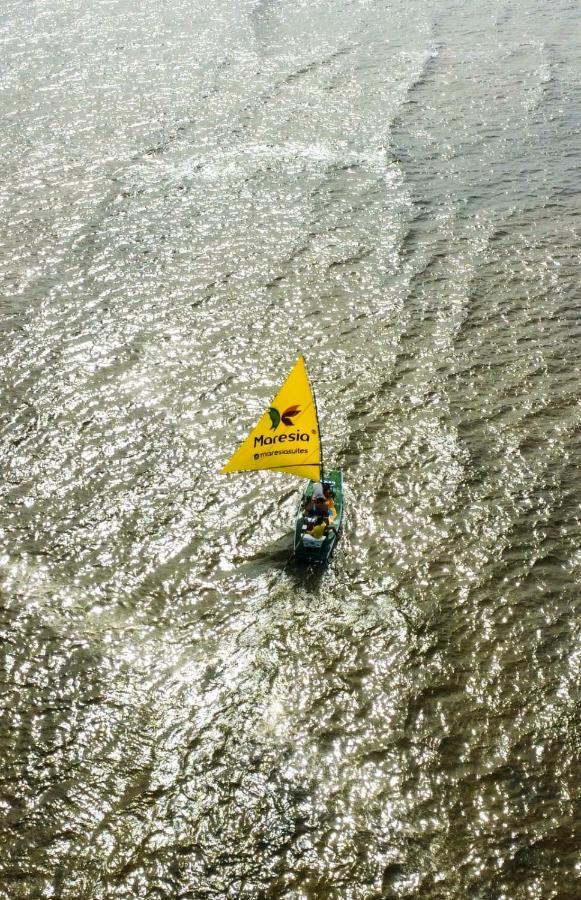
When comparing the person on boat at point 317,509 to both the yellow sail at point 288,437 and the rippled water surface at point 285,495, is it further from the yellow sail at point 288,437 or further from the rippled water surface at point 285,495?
the rippled water surface at point 285,495

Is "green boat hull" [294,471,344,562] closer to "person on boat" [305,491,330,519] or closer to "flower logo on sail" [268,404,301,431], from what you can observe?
"person on boat" [305,491,330,519]

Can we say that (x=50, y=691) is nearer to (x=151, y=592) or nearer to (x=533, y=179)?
(x=151, y=592)

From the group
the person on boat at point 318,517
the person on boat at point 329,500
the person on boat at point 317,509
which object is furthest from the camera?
the person on boat at point 329,500

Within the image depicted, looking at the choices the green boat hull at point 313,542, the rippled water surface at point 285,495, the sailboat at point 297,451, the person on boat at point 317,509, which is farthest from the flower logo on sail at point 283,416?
the rippled water surface at point 285,495

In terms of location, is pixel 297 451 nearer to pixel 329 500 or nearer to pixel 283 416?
pixel 283 416

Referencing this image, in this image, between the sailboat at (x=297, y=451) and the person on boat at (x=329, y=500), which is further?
the person on boat at (x=329, y=500)

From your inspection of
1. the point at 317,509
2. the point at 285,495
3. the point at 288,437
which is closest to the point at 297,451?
the point at 288,437

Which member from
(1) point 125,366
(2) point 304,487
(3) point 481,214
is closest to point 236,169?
(3) point 481,214
